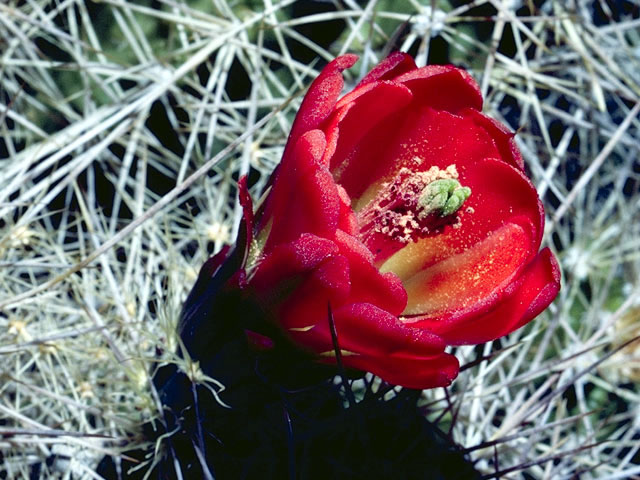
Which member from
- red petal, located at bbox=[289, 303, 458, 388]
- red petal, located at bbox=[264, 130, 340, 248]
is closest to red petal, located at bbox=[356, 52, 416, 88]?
red petal, located at bbox=[264, 130, 340, 248]

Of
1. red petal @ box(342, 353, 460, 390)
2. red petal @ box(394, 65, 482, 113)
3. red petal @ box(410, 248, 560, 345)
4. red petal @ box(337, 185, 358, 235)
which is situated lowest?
red petal @ box(342, 353, 460, 390)

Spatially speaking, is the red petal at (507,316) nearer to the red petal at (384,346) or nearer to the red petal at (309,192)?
the red petal at (384,346)

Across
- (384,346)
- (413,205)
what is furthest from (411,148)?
(384,346)

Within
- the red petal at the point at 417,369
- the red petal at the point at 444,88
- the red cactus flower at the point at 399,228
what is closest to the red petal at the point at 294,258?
the red cactus flower at the point at 399,228

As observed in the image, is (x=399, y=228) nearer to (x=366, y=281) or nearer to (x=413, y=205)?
(x=413, y=205)

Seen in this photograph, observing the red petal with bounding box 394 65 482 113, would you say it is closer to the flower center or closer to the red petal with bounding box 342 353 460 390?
the flower center
